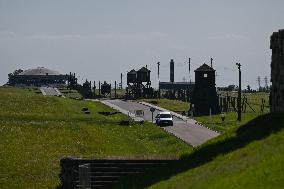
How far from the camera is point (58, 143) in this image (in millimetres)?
44594

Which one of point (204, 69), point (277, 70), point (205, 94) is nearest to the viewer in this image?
point (277, 70)

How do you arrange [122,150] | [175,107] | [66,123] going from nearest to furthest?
[122,150], [66,123], [175,107]

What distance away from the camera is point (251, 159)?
2053 centimetres

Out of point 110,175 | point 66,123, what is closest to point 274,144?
point 110,175

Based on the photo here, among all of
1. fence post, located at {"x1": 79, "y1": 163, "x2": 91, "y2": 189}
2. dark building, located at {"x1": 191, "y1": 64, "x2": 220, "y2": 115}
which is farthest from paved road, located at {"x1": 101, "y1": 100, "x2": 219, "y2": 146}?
fence post, located at {"x1": 79, "y1": 163, "x2": 91, "y2": 189}

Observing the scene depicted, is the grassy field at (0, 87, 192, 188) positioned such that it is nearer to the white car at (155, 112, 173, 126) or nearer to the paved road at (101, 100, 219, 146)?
the white car at (155, 112, 173, 126)

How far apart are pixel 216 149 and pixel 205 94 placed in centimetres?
5468

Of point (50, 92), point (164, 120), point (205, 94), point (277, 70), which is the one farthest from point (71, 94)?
point (277, 70)

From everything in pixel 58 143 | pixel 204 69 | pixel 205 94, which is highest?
pixel 204 69

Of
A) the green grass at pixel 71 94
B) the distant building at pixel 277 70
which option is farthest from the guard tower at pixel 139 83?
the distant building at pixel 277 70

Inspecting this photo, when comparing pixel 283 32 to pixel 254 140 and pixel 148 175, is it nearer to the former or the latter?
pixel 254 140

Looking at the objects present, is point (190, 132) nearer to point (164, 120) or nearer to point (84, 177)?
point (164, 120)

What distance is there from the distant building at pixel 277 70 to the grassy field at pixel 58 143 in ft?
17.4

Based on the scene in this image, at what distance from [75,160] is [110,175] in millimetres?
1763
